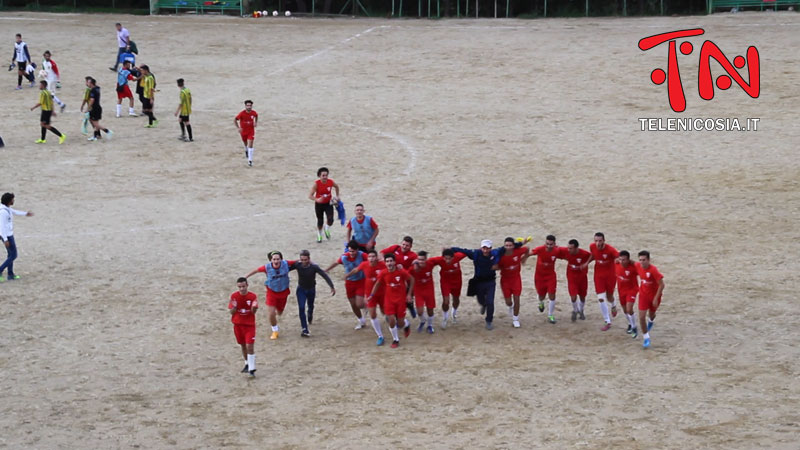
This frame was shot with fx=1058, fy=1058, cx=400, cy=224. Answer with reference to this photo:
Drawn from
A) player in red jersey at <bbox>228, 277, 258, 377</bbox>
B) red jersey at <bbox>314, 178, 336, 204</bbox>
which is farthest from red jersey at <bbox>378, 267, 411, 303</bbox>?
red jersey at <bbox>314, 178, 336, 204</bbox>

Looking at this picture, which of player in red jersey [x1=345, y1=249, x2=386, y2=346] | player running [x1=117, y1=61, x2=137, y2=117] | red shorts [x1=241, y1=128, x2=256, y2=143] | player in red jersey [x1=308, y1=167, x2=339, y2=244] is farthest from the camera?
player running [x1=117, y1=61, x2=137, y2=117]

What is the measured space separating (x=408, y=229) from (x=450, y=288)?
548 centimetres

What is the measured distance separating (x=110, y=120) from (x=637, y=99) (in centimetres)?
1780

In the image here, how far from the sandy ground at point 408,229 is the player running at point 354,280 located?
411mm

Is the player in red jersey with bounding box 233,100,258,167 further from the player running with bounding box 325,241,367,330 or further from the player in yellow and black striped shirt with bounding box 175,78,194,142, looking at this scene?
the player running with bounding box 325,241,367,330

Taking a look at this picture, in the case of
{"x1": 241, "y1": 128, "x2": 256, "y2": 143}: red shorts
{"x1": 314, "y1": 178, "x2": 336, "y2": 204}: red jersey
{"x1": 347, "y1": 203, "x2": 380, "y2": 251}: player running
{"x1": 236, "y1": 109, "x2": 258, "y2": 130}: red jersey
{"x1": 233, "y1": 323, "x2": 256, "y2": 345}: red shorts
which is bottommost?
{"x1": 233, "y1": 323, "x2": 256, "y2": 345}: red shorts

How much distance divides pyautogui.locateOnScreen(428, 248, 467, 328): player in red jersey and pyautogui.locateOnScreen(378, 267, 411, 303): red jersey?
0.78 metres

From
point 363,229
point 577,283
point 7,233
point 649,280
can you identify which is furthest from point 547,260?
point 7,233

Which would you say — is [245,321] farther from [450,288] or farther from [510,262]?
[510,262]

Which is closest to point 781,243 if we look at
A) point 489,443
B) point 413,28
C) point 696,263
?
point 696,263

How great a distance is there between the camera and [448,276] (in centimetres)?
1892

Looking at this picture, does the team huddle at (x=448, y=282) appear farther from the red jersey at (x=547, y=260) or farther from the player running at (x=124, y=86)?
the player running at (x=124, y=86)

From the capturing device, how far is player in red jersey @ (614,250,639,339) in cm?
1812

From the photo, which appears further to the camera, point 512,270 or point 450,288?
point 450,288
